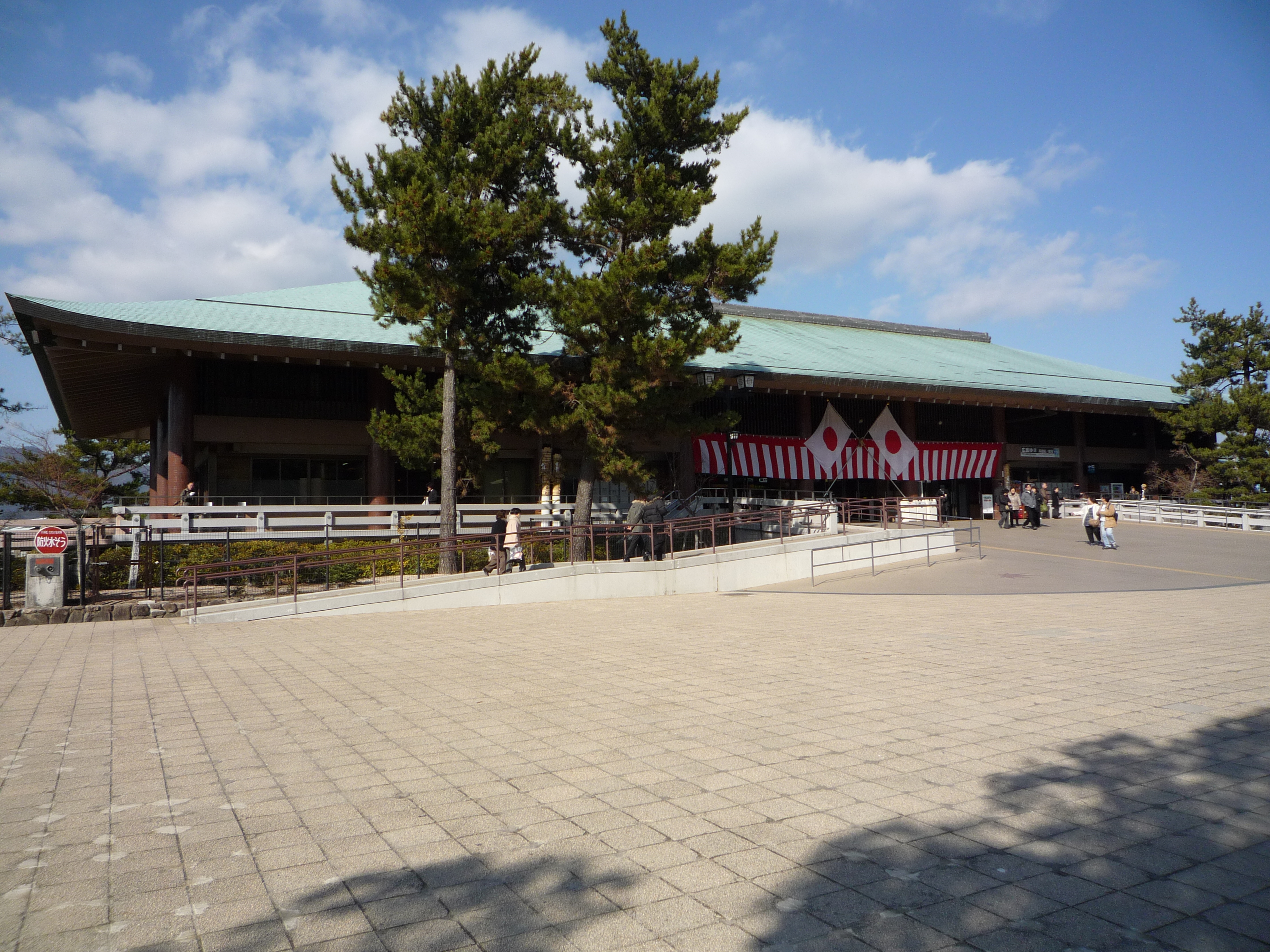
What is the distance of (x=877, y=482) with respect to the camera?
33094 millimetres

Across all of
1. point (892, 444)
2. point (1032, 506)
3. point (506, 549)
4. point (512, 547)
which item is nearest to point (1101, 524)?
point (1032, 506)

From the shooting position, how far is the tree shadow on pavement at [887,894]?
3389 millimetres

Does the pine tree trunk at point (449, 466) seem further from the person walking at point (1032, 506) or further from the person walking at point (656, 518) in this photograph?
the person walking at point (1032, 506)

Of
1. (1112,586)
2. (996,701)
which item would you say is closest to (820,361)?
(1112,586)

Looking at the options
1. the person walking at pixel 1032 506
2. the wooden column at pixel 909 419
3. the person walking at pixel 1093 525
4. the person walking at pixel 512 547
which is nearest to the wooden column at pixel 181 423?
the person walking at pixel 512 547

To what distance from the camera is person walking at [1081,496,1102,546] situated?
23375 mm

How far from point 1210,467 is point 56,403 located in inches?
1637

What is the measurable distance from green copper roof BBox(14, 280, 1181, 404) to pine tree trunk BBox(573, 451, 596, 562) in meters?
3.28

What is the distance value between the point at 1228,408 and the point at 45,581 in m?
36.3

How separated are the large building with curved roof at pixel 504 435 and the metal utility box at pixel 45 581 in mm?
6016

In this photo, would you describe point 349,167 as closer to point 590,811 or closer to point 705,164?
point 705,164

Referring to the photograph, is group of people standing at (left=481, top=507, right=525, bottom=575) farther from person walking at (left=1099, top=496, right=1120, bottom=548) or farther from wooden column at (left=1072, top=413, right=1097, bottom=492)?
wooden column at (left=1072, top=413, right=1097, bottom=492)

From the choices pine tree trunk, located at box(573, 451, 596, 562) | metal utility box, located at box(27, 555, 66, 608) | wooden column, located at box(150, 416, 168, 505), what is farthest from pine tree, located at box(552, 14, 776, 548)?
wooden column, located at box(150, 416, 168, 505)

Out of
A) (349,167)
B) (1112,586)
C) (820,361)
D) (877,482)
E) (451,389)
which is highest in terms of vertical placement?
(349,167)
